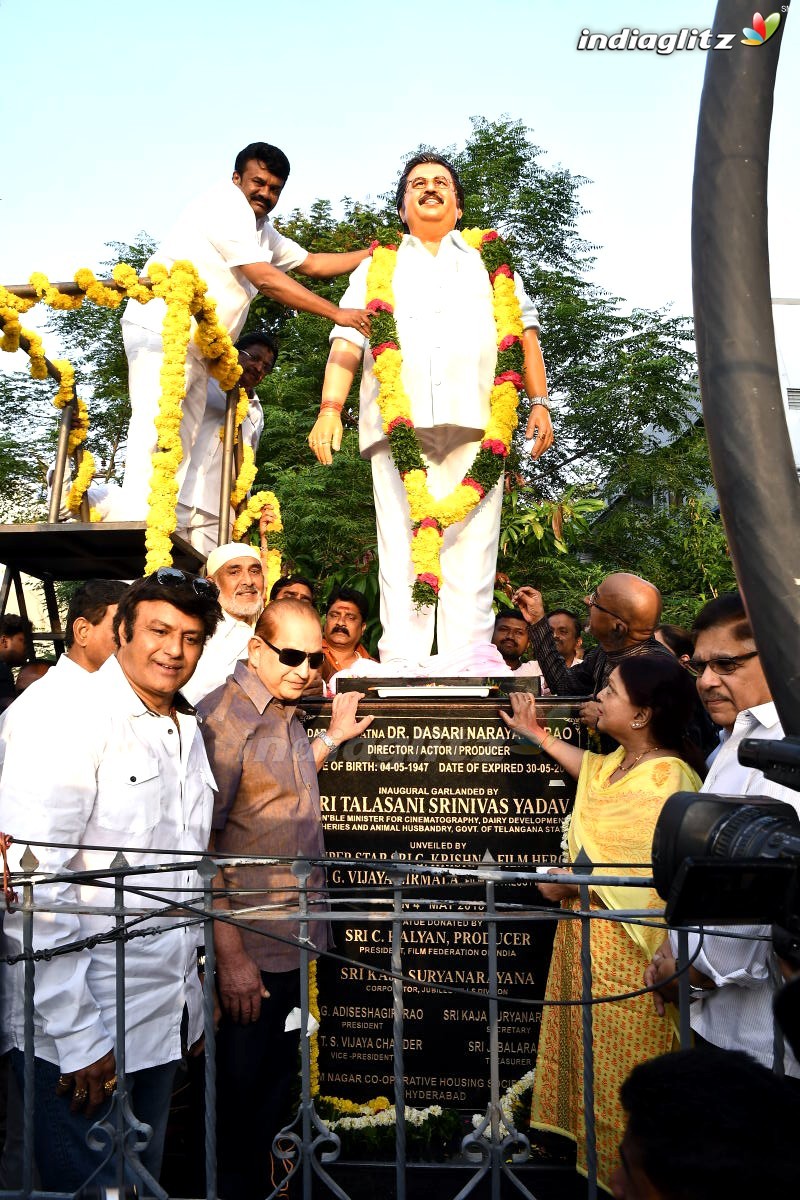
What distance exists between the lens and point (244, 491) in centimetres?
648

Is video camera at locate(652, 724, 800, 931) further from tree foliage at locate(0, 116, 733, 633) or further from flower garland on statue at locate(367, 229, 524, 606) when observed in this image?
tree foliage at locate(0, 116, 733, 633)

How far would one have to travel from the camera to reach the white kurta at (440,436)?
16.5 ft

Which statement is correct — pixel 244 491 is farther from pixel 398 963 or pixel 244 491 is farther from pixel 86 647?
pixel 398 963

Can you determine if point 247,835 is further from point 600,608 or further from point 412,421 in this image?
point 412,421

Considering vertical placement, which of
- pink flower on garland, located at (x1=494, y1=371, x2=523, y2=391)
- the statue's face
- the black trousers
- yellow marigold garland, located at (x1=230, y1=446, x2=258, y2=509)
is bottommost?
the black trousers

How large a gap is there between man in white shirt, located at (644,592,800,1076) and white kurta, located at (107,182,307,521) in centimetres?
342

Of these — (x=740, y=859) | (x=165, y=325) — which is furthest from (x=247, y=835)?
(x=165, y=325)

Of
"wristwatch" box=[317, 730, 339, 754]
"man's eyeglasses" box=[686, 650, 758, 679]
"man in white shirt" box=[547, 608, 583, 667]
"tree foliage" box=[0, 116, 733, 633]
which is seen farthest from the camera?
"tree foliage" box=[0, 116, 733, 633]

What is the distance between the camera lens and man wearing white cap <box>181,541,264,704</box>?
15.4 feet

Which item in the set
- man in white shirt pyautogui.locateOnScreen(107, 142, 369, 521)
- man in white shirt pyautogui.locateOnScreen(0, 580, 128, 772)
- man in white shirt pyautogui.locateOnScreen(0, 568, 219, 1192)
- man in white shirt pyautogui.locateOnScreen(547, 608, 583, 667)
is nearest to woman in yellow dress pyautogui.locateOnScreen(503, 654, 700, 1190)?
man in white shirt pyautogui.locateOnScreen(0, 568, 219, 1192)

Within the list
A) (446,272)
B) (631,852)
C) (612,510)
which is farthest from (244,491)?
(612,510)

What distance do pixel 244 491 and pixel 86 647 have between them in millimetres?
2797

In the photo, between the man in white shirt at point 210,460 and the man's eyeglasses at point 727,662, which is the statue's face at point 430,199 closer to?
the man in white shirt at point 210,460

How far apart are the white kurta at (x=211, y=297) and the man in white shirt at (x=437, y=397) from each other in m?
0.82
